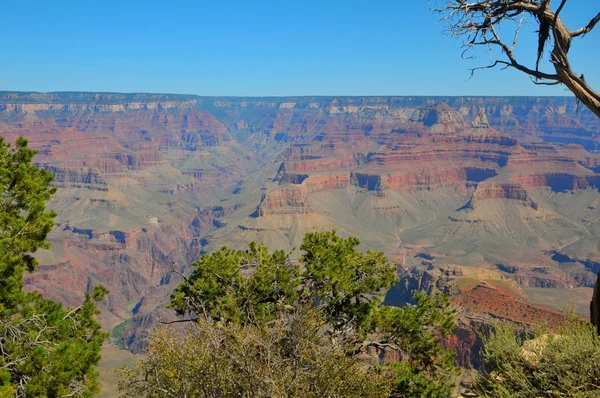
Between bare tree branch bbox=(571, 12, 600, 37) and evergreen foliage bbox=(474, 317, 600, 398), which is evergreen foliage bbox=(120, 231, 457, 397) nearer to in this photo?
evergreen foliage bbox=(474, 317, 600, 398)

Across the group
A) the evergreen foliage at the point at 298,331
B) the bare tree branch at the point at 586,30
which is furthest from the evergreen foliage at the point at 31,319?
the bare tree branch at the point at 586,30

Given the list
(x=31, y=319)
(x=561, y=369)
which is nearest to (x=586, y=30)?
(x=561, y=369)

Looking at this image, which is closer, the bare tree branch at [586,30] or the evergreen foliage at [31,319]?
the bare tree branch at [586,30]

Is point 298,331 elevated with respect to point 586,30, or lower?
lower

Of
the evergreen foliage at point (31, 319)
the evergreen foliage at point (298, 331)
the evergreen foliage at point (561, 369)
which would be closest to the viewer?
the evergreen foliage at point (561, 369)

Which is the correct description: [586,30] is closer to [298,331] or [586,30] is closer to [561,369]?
[561,369]

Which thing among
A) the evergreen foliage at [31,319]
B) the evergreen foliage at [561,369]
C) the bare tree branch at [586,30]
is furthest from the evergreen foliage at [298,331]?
the bare tree branch at [586,30]

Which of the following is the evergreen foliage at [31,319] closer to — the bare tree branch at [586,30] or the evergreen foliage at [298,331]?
the evergreen foliage at [298,331]

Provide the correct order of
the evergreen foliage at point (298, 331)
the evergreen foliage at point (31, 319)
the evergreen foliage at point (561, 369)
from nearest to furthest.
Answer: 1. the evergreen foliage at point (561, 369)
2. the evergreen foliage at point (298, 331)
3. the evergreen foliage at point (31, 319)

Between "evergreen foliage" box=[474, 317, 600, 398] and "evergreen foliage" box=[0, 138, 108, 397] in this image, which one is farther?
"evergreen foliage" box=[0, 138, 108, 397]

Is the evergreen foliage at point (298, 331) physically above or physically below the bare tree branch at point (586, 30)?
below

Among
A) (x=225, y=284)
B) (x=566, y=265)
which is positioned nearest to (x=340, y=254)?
(x=225, y=284)

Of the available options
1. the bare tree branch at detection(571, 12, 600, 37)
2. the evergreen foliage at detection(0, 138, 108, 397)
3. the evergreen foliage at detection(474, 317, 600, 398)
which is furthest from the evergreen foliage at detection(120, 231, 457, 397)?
the bare tree branch at detection(571, 12, 600, 37)

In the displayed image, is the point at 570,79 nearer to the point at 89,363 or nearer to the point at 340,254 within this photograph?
the point at 340,254
